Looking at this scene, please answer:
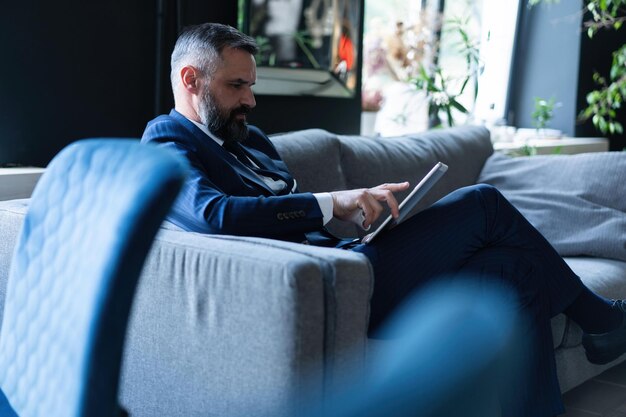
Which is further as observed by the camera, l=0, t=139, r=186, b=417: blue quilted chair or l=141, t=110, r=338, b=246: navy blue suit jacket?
l=141, t=110, r=338, b=246: navy blue suit jacket

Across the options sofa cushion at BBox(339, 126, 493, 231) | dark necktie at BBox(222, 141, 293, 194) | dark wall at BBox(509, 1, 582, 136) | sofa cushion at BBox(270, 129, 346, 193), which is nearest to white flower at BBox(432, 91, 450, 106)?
sofa cushion at BBox(339, 126, 493, 231)

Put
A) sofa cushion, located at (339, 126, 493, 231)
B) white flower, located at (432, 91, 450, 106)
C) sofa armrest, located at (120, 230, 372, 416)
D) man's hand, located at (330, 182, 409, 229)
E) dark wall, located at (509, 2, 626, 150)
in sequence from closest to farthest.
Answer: sofa armrest, located at (120, 230, 372, 416), man's hand, located at (330, 182, 409, 229), sofa cushion, located at (339, 126, 493, 231), white flower, located at (432, 91, 450, 106), dark wall, located at (509, 2, 626, 150)

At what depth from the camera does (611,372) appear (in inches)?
123

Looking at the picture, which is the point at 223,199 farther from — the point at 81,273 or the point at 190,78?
the point at 81,273

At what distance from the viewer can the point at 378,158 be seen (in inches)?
124

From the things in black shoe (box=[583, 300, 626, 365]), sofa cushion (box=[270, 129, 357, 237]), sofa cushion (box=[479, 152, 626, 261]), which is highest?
sofa cushion (box=[270, 129, 357, 237])

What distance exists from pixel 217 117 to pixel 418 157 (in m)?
1.17

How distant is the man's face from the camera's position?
236 centimetres

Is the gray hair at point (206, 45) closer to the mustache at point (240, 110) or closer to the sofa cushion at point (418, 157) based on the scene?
the mustache at point (240, 110)

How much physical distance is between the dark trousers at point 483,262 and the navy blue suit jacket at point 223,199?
0.19 metres

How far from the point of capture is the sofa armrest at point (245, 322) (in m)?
1.60

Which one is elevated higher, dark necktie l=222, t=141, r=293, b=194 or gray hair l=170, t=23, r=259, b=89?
gray hair l=170, t=23, r=259, b=89

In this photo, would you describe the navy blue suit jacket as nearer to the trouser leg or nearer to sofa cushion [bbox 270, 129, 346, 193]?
the trouser leg

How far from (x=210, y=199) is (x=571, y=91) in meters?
4.31
